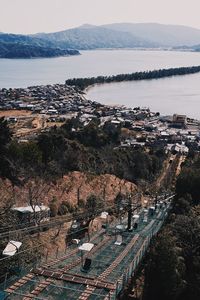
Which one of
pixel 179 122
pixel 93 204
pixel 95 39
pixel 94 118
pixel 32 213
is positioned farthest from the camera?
pixel 95 39

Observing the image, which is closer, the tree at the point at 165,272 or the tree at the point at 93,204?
the tree at the point at 165,272

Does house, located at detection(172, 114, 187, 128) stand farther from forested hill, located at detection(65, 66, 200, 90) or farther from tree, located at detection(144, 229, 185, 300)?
tree, located at detection(144, 229, 185, 300)

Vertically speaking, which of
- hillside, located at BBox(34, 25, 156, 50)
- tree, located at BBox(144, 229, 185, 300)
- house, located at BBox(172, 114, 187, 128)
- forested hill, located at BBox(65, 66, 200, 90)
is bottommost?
house, located at BBox(172, 114, 187, 128)

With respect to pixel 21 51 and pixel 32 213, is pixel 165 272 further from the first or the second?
pixel 21 51

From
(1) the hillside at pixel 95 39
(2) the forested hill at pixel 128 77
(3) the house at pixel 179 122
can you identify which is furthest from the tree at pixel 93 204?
(1) the hillside at pixel 95 39

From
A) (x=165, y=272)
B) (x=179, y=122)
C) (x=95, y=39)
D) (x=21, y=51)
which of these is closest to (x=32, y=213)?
(x=165, y=272)

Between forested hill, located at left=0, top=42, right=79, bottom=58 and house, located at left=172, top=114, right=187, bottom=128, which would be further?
forested hill, located at left=0, top=42, right=79, bottom=58

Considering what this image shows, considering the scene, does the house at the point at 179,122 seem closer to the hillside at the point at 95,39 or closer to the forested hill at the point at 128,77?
the forested hill at the point at 128,77

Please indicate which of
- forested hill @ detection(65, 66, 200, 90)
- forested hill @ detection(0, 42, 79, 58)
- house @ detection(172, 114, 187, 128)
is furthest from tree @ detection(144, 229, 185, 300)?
forested hill @ detection(0, 42, 79, 58)
